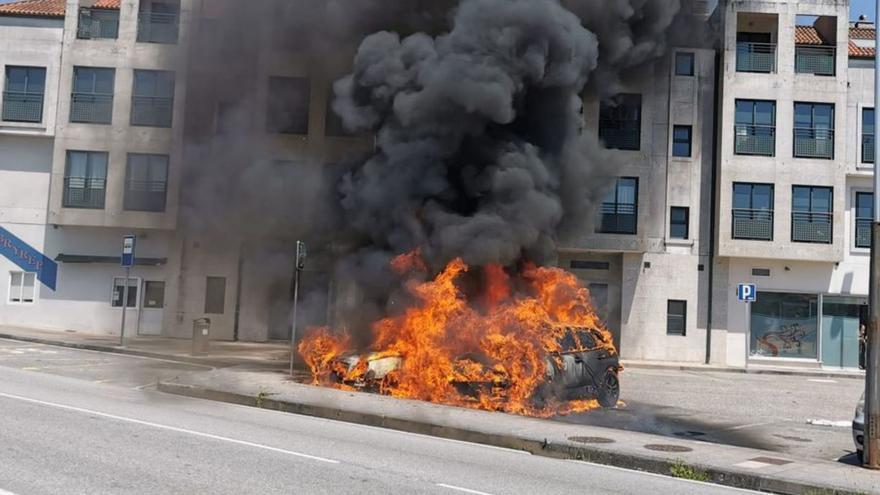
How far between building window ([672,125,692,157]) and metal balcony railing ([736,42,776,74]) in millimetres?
2500

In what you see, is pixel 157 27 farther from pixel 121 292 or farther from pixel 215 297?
pixel 121 292

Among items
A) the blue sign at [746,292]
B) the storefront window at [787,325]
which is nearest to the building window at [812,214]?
the storefront window at [787,325]

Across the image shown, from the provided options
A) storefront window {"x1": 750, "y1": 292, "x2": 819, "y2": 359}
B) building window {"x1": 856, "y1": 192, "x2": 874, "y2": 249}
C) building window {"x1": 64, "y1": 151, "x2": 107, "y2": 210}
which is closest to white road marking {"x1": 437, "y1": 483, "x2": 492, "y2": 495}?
building window {"x1": 64, "y1": 151, "x2": 107, "y2": 210}

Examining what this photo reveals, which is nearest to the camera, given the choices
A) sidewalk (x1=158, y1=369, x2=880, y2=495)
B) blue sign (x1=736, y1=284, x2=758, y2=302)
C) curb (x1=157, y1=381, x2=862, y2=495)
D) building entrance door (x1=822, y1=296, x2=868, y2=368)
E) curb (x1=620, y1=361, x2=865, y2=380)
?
curb (x1=157, y1=381, x2=862, y2=495)

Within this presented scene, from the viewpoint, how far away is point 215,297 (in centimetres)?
2480

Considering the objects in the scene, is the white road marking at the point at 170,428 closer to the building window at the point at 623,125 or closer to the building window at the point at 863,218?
the building window at the point at 623,125

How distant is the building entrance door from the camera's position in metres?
26.1

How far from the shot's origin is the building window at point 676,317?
25609 millimetres

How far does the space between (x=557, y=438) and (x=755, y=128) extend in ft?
63.6

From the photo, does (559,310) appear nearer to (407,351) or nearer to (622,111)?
(407,351)

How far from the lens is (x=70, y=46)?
80.8 ft

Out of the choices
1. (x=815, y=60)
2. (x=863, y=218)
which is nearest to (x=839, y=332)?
(x=863, y=218)

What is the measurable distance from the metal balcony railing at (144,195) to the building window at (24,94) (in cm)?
416

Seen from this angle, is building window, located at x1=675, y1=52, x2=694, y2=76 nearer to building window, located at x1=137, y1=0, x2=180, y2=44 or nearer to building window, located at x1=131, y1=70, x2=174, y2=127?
building window, located at x1=137, y1=0, x2=180, y2=44
